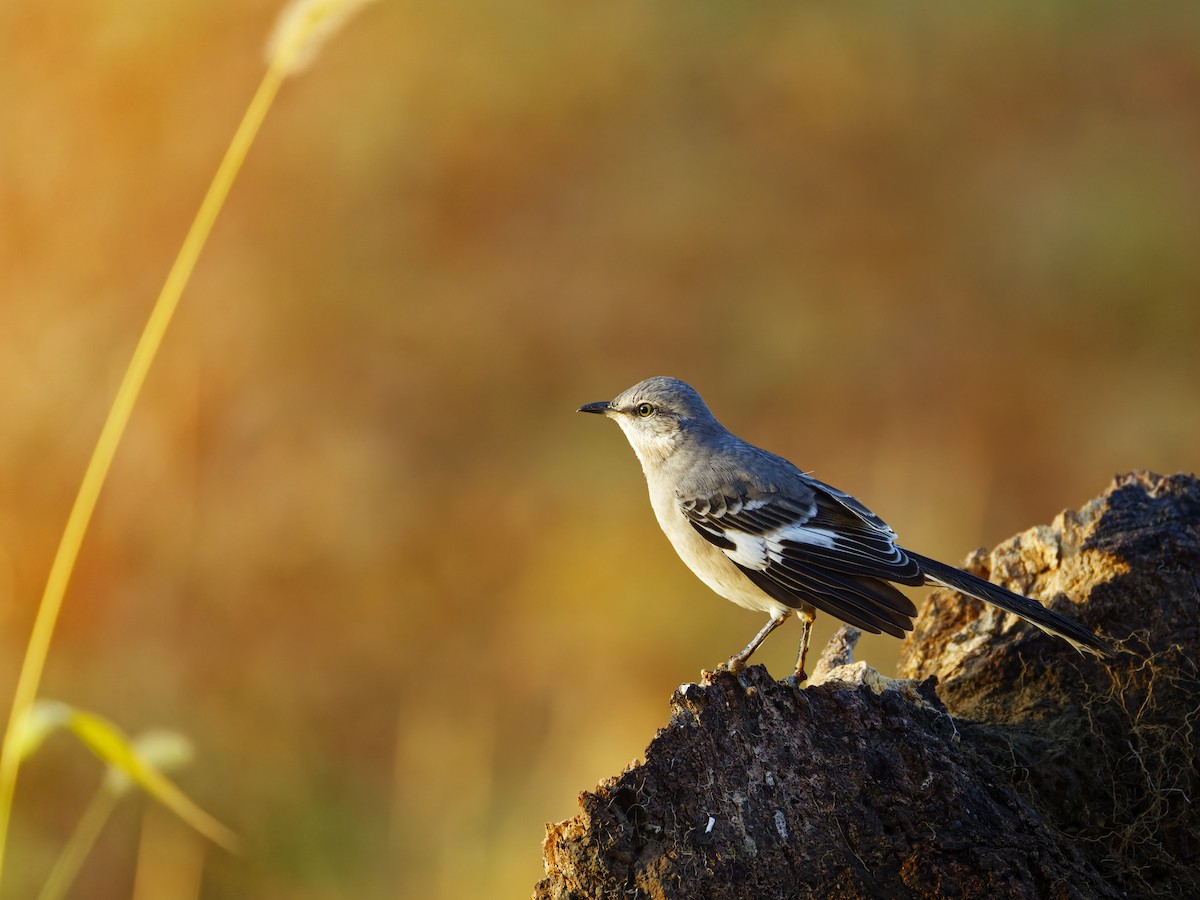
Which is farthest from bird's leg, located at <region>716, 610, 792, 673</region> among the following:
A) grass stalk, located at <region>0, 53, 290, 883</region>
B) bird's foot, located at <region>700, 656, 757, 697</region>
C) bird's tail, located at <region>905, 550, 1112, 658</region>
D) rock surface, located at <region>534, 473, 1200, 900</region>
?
grass stalk, located at <region>0, 53, 290, 883</region>

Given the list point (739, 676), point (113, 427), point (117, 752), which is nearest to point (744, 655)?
point (739, 676)

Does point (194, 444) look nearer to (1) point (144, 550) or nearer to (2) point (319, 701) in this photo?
(1) point (144, 550)

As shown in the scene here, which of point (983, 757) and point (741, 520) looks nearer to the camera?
point (983, 757)

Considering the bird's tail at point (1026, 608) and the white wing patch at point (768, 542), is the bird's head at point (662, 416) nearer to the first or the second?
the white wing patch at point (768, 542)

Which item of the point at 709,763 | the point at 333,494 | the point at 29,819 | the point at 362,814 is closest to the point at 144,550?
the point at 333,494

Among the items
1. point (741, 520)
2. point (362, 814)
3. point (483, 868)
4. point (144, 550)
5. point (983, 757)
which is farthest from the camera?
point (144, 550)

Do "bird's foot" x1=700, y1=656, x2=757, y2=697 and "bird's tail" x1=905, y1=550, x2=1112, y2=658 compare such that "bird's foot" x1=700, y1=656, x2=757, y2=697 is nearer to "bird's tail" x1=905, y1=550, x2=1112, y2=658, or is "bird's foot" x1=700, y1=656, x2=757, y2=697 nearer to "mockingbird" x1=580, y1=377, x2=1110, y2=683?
"mockingbird" x1=580, y1=377, x2=1110, y2=683

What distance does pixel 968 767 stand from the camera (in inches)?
119

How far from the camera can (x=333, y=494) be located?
10.3 m

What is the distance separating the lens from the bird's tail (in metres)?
3.33

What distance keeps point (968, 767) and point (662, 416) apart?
202cm

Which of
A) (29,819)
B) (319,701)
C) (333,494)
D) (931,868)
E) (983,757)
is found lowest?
(931,868)

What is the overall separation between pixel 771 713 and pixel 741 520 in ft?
4.18

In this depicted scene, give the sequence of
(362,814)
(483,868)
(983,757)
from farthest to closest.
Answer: (362,814), (483,868), (983,757)
